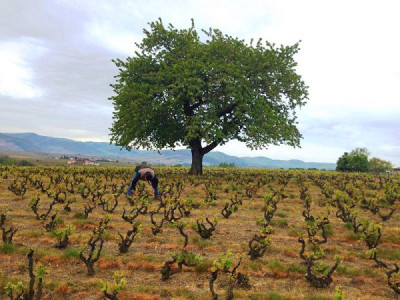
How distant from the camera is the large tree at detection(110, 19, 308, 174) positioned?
30375mm

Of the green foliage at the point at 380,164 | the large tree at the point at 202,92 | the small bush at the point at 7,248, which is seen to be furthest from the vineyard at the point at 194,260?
the green foliage at the point at 380,164

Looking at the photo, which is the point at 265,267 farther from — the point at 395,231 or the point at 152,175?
the point at 152,175

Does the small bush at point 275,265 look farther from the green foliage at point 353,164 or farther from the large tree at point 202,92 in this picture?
the green foliage at point 353,164

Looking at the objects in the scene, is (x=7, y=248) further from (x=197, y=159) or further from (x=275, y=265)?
(x=197, y=159)

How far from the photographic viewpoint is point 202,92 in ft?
102

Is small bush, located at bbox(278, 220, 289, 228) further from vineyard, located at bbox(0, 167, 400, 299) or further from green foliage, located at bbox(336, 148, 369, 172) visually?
green foliage, located at bbox(336, 148, 369, 172)

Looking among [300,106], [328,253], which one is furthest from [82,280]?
[300,106]

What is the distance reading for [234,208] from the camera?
49.4 feet

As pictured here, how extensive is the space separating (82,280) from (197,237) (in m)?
4.68

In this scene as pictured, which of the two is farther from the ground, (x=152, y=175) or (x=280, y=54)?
(x=280, y=54)

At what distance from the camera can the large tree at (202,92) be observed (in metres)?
30.4

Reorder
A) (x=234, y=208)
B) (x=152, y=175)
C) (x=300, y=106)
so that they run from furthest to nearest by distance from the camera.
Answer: (x=300, y=106), (x=152, y=175), (x=234, y=208)

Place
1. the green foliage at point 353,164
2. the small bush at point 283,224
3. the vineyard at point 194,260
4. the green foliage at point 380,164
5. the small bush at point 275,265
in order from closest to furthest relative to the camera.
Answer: the vineyard at point 194,260 < the small bush at point 275,265 < the small bush at point 283,224 < the green foliage at point 353,164 < the green foliage at point 380,164

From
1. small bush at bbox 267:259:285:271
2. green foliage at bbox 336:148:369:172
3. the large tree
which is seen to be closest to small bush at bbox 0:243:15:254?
small bush at bbox 267:259:285:271
